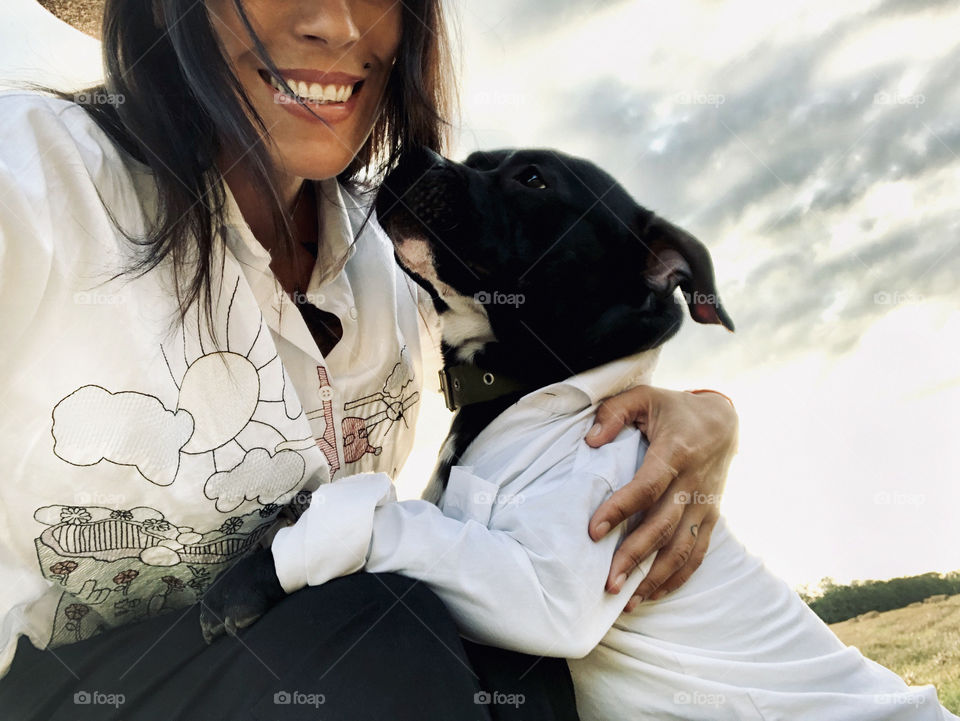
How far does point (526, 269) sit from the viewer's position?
2.20 meters

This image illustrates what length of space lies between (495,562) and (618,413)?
554mm

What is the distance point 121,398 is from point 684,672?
126 centimetres

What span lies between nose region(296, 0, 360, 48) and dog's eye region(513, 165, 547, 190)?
574mm

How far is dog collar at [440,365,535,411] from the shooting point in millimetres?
2137

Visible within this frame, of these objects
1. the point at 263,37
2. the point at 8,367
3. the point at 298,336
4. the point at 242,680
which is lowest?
the point at 242,680

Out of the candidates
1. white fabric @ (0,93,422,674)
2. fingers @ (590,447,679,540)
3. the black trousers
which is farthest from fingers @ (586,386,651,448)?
white fabric @ (0,93,422,674)

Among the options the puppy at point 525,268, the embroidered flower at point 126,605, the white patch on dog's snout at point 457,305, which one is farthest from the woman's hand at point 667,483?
the embroidered flower at point 126,605

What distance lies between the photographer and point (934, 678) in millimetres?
3541

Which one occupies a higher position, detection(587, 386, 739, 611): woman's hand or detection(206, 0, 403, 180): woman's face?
detection(206, 0, 403, 180): woman's face

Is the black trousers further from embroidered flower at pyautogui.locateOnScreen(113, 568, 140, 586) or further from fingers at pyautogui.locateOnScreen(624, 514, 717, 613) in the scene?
fingers at pyautogui.locateOnScreen(624, 514, 717, 613)

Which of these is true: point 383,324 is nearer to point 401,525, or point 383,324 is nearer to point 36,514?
point 401,525

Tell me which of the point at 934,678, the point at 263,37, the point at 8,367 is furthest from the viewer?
the point at 934,678

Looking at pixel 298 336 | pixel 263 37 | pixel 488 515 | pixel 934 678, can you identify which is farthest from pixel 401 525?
pixel 934 678

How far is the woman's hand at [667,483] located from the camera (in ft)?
5.75
